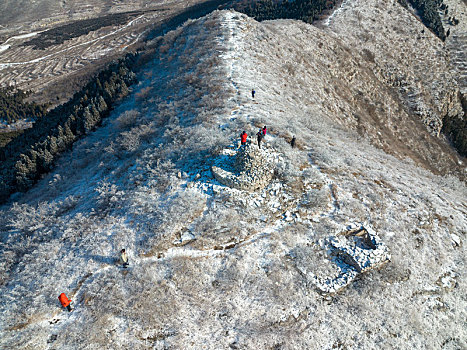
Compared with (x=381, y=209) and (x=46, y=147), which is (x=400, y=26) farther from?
(x=46, y=147)

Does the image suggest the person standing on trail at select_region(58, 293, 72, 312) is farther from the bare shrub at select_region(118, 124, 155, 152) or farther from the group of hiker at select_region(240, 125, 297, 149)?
the bare shrub at select_region(118, 124, 155, 152)

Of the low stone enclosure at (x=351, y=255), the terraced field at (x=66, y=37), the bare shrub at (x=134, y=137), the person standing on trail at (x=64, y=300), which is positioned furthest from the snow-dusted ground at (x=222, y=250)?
the terraced field at (x=66, y=37)

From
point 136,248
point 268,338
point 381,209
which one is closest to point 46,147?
point 136,248

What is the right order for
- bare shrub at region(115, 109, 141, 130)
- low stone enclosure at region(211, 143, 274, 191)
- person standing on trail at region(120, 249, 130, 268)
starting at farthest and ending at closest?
1. bare shrub at region(115, 109, 141, 130)
2. low stone enclosure at region(211, 143, 274, 191)
3. person standing on trail at region(120, 249, 130, 268)

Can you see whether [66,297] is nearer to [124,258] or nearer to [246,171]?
[124,258]

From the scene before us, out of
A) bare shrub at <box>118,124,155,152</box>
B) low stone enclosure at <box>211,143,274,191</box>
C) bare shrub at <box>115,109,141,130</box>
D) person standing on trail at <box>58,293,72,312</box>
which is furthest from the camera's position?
bare shrub at <box>115,109,141,130</box>

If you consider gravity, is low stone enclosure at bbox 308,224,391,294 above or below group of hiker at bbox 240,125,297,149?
below

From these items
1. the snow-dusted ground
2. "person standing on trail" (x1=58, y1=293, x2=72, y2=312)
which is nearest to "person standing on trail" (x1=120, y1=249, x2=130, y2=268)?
the snow-dusted ground
